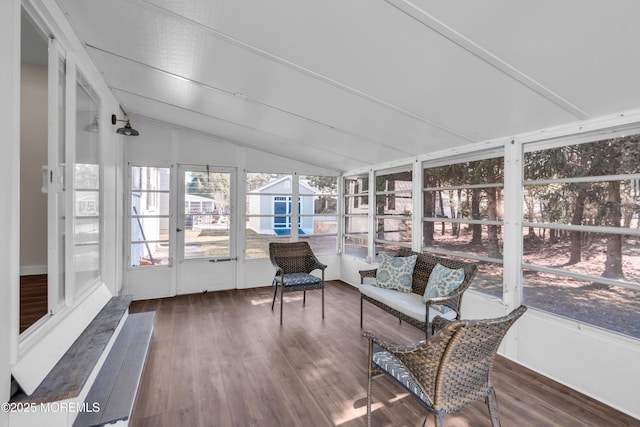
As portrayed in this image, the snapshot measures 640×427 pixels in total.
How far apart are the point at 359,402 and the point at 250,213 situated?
3718 mm

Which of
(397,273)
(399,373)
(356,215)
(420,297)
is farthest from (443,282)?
(356,215)

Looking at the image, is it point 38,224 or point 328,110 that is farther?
point 328,110

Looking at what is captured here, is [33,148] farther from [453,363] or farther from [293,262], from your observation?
[453,363]

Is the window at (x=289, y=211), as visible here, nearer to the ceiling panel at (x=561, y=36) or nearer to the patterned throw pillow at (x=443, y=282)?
the patterned throw pillow at (x=443, y=282)

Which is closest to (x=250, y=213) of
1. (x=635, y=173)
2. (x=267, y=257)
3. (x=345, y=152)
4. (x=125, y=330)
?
(x=267, y=257)

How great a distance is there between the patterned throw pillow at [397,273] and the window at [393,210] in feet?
2.63

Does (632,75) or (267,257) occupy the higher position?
(632,75)

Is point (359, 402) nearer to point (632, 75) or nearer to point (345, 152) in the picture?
point (632, 75)

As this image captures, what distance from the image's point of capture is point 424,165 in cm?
401

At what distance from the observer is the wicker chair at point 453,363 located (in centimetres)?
150

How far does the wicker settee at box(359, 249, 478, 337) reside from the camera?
8.93 ft

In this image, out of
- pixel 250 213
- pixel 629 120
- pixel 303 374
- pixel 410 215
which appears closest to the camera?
pixel 629 120

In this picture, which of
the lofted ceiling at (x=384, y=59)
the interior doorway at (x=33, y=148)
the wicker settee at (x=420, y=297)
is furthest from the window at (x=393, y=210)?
the interior doorway at (x=33, y=148)

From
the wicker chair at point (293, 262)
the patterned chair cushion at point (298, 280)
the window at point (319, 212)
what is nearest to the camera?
the patterned chair cushion at point (298, 280)
